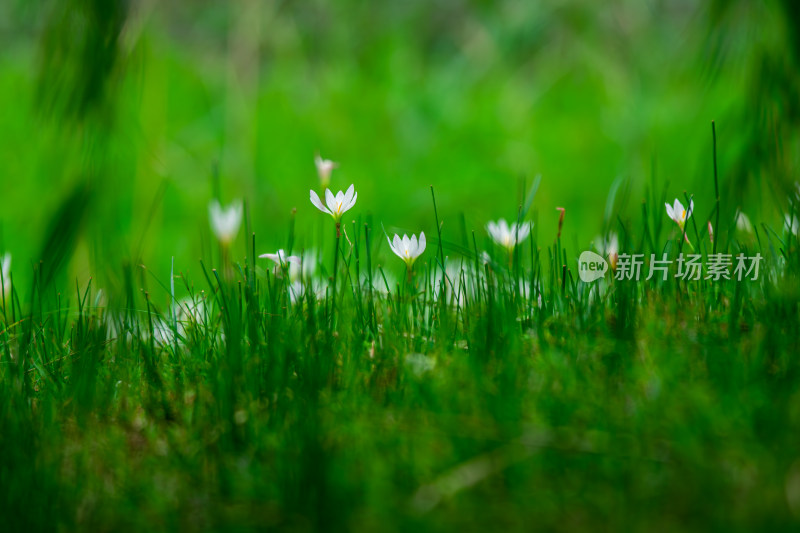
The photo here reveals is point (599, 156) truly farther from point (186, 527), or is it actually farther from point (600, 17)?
point (186, 527)

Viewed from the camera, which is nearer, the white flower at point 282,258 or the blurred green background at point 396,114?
the white flower at point 282,258

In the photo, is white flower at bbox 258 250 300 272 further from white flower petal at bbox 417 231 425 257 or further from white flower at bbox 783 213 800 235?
white flower at bbox 783 213 800 235

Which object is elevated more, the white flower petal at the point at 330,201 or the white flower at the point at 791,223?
the white flower petal at the point at 330,201

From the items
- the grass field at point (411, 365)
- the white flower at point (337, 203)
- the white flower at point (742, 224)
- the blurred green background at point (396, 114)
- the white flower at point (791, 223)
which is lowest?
the grass field at point (411, 365)

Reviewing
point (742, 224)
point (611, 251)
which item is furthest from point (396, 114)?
point (611, 251)

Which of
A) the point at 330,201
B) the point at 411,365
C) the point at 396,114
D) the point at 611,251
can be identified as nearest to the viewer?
the point at 411,365

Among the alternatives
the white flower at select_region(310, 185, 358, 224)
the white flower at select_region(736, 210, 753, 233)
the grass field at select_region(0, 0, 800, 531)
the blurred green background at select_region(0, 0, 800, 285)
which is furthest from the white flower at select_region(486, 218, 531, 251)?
the blurred green background at select_region(0, 0, 800, 285)

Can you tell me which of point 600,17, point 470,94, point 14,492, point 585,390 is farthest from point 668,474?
point 470,94

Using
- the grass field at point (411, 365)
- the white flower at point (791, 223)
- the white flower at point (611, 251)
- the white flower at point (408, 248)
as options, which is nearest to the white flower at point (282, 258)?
the grass field at point (411, 365)

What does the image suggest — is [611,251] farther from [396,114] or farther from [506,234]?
[396,114]

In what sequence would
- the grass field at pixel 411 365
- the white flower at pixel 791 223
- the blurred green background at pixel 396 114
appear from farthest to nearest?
the blurred green background at pixel 396 114 < the white flower at pixel 791 223 < the grass field at pixel 411 365

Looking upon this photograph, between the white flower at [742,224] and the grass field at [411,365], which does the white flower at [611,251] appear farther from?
the white flower at [742,224]
